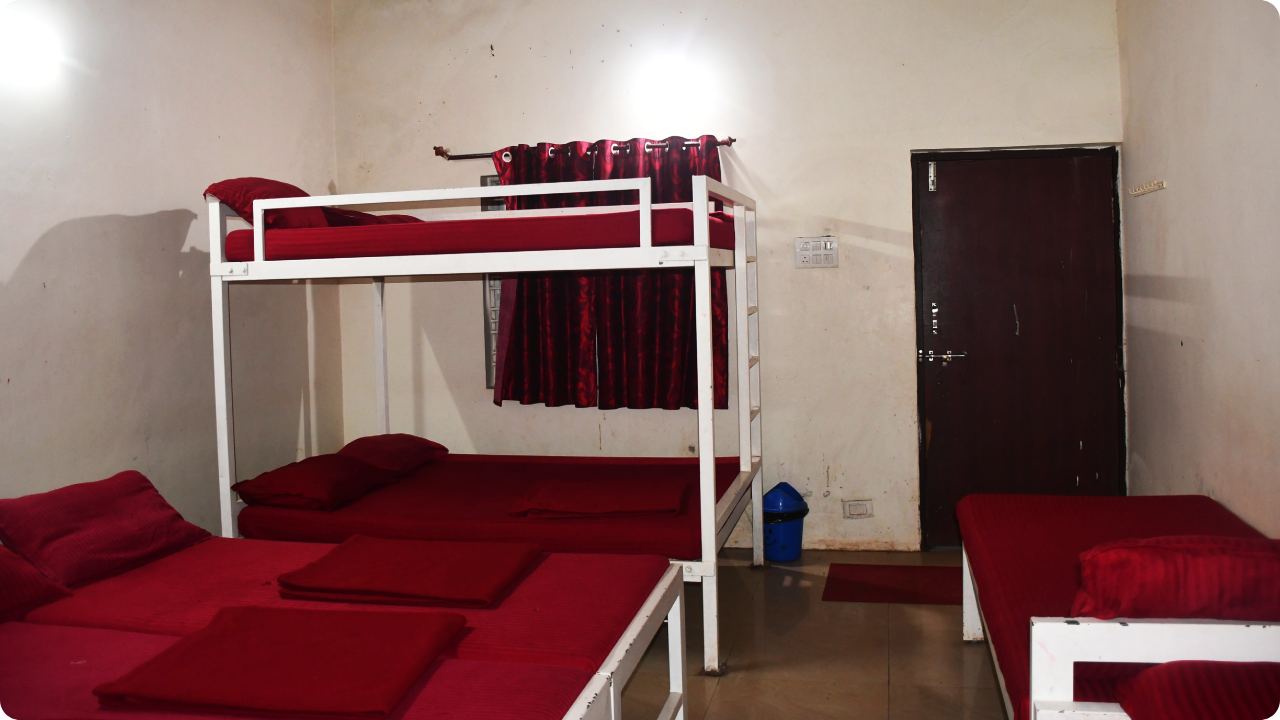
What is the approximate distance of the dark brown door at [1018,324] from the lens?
409 centimetres

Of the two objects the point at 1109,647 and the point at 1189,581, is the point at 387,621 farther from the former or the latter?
the point at 1189,581

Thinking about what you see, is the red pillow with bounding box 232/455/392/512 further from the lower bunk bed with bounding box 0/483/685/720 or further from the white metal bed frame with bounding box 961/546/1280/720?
the white metal bed frame with bounding box 961/546/1280/720

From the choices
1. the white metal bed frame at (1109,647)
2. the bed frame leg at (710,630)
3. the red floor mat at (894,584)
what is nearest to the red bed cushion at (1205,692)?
the white metal bed frame at (1109,647)

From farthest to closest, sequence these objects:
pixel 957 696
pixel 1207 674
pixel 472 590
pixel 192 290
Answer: pixel 192 290 → pixel 957 696 → pixel 472 590 → pixel 1207 674

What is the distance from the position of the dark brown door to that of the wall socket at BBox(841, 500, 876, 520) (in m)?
0.26

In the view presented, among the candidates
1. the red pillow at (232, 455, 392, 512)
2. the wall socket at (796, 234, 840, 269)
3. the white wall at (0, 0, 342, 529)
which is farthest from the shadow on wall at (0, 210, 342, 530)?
the wall socket at (796, 234, 840, 269)

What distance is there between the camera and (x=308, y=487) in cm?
331

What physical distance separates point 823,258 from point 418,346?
7.00ft

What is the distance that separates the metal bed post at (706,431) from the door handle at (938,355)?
1.70 meters

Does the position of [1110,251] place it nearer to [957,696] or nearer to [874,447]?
[874,447]

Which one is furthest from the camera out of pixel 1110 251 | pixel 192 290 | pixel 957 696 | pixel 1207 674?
pixel 1110 251

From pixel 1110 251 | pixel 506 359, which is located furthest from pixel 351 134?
pixel 1110 251

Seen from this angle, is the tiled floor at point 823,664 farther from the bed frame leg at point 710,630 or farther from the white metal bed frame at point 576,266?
the white metal bed frame at point 576,266

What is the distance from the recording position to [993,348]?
4.18 meters
